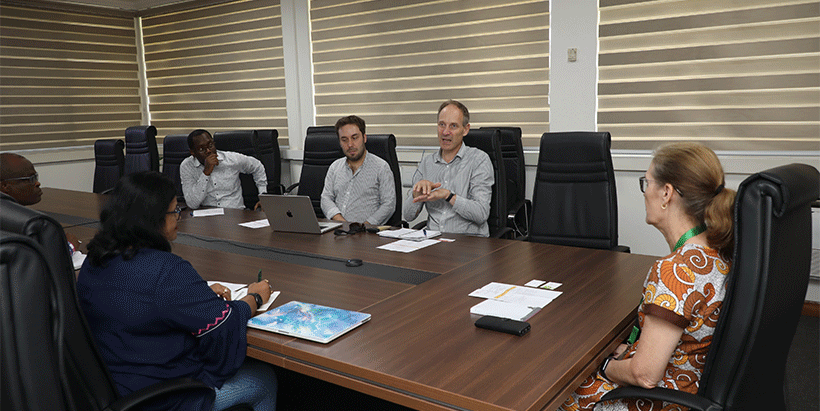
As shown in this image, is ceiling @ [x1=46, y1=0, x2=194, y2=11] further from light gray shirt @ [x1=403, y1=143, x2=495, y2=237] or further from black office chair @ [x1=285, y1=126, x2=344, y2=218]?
light gray shirt @ [x1=403, y1=143, x2=495, y2=237]

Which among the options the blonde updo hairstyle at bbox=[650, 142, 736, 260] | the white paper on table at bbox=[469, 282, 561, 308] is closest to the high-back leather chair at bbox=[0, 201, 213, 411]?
the white paper on table at bbox=[469, 282, 561, 308]

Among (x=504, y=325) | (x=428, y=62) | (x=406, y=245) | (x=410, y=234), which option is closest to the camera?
(x=504, y=325)

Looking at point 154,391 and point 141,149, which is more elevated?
point 141,149

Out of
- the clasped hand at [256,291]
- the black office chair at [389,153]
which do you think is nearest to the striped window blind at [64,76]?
the black office chair at [389,153]

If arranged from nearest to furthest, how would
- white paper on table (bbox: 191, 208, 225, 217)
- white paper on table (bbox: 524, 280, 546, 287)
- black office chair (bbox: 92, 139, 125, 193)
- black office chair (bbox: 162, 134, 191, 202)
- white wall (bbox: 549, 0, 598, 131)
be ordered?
white paper on table (bbox: 524, 280, 546, 287)
white paper on table (bbox: 191, 208, 225, 217)
white wall (bbox: 549, 0, 598, 131)
black office chair (bbox: 162, 134, 191, 202)
black office chair (bbox: 92, 139, 125, 193)

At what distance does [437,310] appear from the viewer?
183 cm

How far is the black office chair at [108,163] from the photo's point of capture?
19.2ft

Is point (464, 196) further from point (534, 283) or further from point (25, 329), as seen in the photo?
point (25, 329)

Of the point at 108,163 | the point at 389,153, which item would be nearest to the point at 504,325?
the point at 389,153

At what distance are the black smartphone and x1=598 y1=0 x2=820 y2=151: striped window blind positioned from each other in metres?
3.02

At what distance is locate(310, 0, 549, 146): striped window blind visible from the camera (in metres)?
4.67

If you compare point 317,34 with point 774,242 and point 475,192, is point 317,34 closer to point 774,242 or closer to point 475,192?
point 475,192

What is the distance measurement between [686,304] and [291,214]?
2106 millimetres

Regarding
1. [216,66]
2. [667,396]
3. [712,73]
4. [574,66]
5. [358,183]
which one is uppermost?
[216,66]
